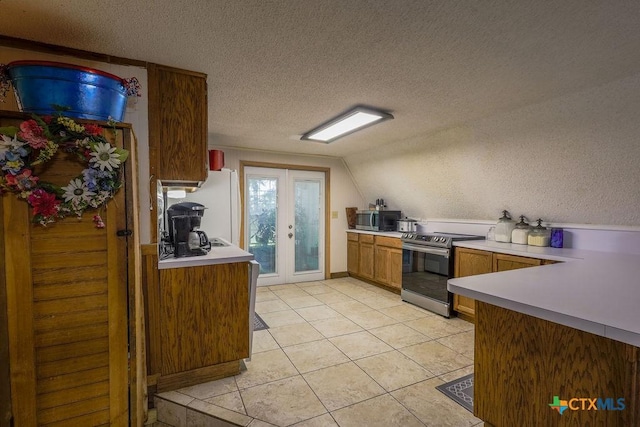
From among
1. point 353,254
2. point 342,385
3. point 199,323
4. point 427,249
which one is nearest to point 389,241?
point 427,249

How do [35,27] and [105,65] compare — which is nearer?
[35,27]

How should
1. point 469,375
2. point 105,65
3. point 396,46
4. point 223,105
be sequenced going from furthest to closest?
point 223,105, point 469,375, point 105,65, point 396,46

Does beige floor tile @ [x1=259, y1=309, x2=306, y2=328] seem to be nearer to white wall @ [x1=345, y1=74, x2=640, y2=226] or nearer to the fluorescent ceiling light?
Result: the fluorescent ceiling light

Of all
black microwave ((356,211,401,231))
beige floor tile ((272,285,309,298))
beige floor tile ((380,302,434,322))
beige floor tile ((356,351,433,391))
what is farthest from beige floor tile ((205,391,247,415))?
black microwave ((356,211,401,231))

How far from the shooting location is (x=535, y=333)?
1275 millimetres

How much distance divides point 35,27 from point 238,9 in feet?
3.63

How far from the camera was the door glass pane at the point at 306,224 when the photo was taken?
5164mm

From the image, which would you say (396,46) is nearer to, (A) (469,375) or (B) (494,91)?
(B) (494,91)

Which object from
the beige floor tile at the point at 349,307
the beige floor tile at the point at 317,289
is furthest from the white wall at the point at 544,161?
the beige floor tile at the point at 317,289

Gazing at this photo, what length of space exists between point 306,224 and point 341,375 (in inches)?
125

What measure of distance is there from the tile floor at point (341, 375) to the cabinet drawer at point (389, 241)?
0.96m

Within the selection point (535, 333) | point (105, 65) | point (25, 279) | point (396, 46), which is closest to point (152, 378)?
A: point (25, 279)

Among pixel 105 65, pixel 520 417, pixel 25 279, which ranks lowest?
pixel 520 417

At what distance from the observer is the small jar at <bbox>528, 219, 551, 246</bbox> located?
3.10 metres
